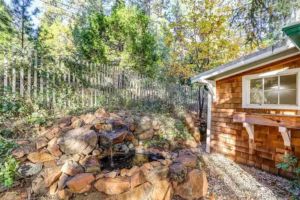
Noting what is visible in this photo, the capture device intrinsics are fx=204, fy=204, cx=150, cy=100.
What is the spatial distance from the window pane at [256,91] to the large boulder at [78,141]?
3.52 metres

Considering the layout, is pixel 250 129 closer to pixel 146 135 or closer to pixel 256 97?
pixel 256 97

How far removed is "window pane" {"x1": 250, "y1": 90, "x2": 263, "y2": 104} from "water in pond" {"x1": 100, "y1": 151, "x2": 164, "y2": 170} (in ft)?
8.06

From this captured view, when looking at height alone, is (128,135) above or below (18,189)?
above

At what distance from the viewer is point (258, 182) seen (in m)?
3.73

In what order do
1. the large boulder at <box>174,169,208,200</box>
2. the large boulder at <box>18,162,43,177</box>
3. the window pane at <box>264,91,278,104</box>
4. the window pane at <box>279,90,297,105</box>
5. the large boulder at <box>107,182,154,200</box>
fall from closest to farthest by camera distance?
1. the large boulder at <box>107,182,154,200</box>
2. the large boulder at <box>174,169,208,200</box>
3. the large boulder at <box>18,162,43,177</box>
4. the window pane at <box>279,90,297,105</box>
5. the window pane at <box>264,91,278,104</box>

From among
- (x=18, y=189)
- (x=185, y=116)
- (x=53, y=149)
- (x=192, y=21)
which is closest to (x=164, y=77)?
(x=192, y=21)

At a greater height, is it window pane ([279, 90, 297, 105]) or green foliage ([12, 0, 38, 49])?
green foliage ([12, 0, 38, 49])

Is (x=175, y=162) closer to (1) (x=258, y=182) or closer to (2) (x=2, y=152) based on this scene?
(1) (x=258, y=182)

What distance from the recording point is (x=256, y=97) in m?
4.54

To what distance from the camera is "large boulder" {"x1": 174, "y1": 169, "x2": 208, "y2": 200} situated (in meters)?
2.94

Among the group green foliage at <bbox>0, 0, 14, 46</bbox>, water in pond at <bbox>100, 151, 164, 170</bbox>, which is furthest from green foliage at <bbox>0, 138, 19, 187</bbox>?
green foliage at <bbox>0, 0, 14, 46</bbox>

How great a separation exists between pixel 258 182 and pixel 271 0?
130 inches

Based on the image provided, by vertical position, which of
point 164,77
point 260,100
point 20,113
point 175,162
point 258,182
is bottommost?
point 258,182

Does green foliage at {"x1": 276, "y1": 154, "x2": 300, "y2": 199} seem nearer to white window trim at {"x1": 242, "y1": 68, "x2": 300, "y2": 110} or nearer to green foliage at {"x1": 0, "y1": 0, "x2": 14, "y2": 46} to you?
white window trim at {"x1": 242, "y1": 68, "x2": 300, "y2": 110}
